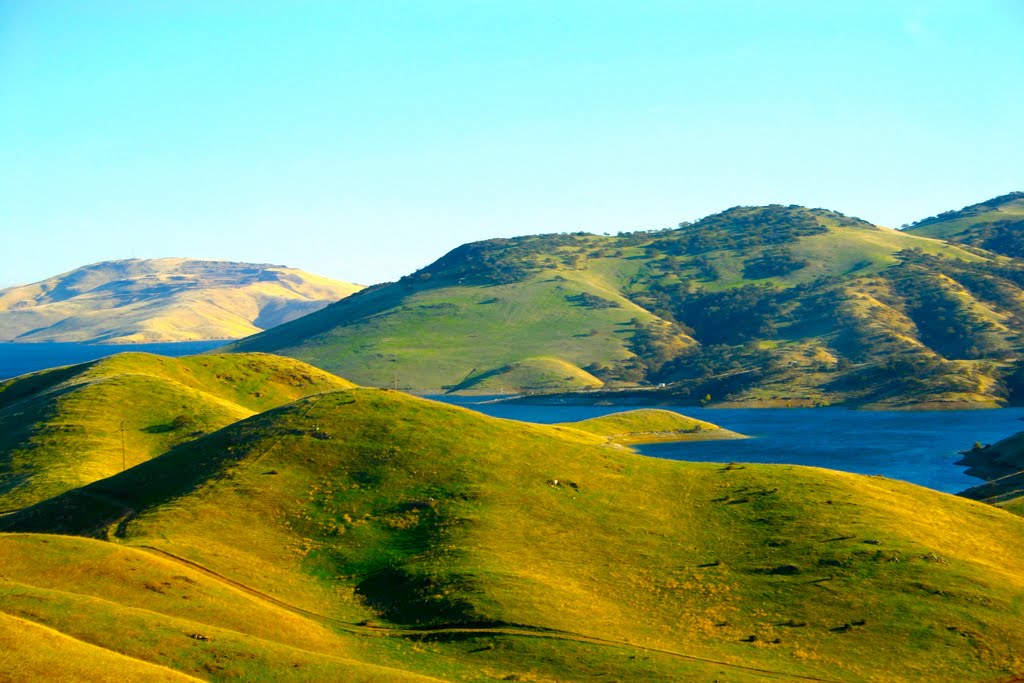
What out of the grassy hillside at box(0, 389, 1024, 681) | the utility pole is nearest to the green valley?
the grassy hillside at box(0, 389, 1024, 681)

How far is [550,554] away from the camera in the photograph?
300 ft

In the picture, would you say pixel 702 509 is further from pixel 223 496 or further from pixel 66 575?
pixel 66 575

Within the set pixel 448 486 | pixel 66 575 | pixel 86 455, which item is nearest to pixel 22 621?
pixel 66 575

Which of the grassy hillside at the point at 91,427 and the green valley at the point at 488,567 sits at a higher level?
the grassy hillside at the point at 91,427

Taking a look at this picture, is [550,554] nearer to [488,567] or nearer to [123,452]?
[488,567]

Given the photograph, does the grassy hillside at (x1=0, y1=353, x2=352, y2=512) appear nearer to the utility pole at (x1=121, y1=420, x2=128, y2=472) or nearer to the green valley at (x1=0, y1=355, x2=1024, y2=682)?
the utility pole at (x1=121, y1=420, x2=128, y2=472)

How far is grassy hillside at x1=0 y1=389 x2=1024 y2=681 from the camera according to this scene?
73.6 m

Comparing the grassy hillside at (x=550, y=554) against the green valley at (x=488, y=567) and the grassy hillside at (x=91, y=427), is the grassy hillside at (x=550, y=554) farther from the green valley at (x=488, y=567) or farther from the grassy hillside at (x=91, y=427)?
the grassy hillside at (x=91, y=427)

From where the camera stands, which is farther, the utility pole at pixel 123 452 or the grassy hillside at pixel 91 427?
the utility pole at pixel 123 452

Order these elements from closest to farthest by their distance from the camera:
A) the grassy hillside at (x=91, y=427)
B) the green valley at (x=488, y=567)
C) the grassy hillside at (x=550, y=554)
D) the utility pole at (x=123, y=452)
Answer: the green valley at (x=488, y=567) < the grassy hillside at (x=550, y=554) < the grassy hillside at (x=91, y=427) < the utility pole at (x=123, y=452)

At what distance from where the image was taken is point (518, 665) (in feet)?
234

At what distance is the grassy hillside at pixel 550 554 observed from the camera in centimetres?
7356

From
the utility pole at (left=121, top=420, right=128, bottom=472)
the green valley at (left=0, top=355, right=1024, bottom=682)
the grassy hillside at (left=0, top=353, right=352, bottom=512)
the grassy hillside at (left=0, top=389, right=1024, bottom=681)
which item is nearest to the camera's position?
the green valley at (left=0, top=355, right=1024, bottom=682)

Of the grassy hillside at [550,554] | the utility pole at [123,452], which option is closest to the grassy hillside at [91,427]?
the utility pole at [123,452]
